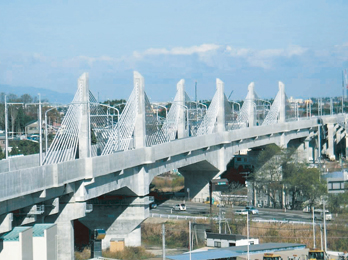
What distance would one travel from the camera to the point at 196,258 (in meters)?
34.2

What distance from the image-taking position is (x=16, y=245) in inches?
1057

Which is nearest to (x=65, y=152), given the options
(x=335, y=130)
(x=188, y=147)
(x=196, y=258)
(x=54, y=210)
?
(x=54, y=210)

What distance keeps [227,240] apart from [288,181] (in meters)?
19.6

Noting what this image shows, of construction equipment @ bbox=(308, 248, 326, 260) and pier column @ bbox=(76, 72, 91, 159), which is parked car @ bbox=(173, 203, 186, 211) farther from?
pier column @ bbox=(76, 72, 91, 159)

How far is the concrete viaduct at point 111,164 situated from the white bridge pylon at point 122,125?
4cm

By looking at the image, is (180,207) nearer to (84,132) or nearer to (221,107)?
(221,107)

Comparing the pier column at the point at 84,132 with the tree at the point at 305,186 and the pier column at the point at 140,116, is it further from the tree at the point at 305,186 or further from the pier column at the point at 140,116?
the tree at the point at 305,186

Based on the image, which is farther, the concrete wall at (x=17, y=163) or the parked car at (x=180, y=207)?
the parked car at (x=180, y=207)

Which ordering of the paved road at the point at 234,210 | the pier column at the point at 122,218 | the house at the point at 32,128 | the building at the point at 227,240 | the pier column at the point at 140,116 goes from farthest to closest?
the house at the point at 32,128, the paved road at the point at 234,210, the pier column at the point at 122,218, the pier column at the point at 140,116, the building at the point at 227,240

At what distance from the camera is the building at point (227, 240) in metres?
40.1

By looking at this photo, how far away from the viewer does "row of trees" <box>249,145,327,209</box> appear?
2251 inches

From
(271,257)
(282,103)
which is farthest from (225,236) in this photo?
(282,103)

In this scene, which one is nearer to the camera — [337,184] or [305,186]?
[337,184]

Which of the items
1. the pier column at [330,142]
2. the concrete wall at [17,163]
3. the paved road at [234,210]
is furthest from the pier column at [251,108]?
the concrete wall at [17,163]
